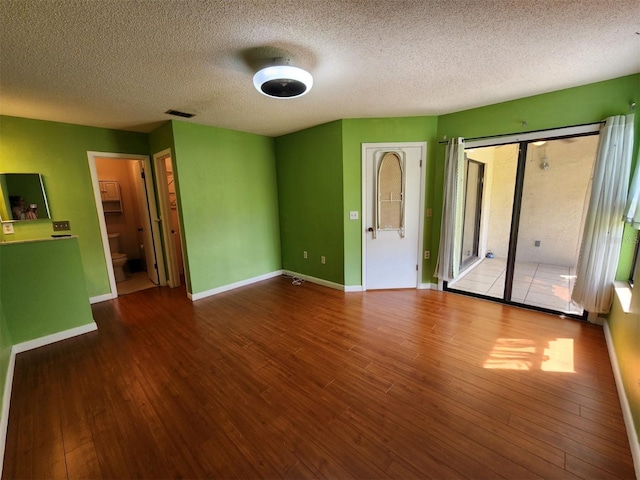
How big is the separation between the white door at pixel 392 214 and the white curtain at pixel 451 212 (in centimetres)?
30

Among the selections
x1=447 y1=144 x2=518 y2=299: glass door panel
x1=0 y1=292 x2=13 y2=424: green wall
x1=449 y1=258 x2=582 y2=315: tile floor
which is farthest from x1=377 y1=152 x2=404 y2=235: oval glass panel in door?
x1=0 y1=292 x2=13 y2=424: green wall

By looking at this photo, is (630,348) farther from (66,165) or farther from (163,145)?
(66,165)

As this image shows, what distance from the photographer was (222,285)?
3.90 meters

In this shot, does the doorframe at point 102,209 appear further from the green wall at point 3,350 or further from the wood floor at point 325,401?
the green wall at point 3,350

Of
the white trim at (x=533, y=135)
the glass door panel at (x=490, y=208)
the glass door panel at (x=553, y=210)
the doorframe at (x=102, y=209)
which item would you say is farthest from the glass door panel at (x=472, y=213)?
the doorframe at (x=102, y=209)

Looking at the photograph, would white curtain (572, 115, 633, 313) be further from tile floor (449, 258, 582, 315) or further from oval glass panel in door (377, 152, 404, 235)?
oval glass panel in door (377, 152, 404, 235)

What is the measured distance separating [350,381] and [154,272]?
388cm

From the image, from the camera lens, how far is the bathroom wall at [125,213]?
4781 millimetres

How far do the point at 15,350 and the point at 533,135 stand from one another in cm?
560

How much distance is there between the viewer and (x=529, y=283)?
3764 millimetres

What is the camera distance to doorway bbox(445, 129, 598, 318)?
3688 millimetres

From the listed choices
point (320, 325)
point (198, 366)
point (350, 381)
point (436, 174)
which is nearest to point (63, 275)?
point (198, 366)


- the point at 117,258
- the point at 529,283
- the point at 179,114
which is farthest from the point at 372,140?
the point at 117,258

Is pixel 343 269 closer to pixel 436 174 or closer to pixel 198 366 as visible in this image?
pixel 436 174
